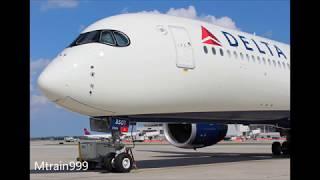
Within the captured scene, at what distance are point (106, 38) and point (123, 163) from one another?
10.2 feet

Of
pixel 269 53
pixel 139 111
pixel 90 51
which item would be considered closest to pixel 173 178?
pixel 139 111

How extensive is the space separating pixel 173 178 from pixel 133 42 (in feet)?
11.9

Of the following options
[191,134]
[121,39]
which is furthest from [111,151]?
[191,134]

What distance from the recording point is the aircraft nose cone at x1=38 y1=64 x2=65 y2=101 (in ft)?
32.6

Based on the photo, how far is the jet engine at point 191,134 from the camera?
16.1m

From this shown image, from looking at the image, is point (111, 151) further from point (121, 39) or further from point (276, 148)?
point (276, 148)

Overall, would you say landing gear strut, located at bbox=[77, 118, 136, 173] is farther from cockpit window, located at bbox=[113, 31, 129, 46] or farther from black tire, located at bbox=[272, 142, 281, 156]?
black tire, located at bbox=[272, 142, 281, 156]

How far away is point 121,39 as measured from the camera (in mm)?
11070

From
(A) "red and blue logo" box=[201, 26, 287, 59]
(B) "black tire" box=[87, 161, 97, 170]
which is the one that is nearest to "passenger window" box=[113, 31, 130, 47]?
(A) "red and blue logo" box=[201, 26, 287, 59]

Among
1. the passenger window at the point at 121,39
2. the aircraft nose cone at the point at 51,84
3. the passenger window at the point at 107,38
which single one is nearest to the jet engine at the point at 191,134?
the passenger window at the point at 121,39
